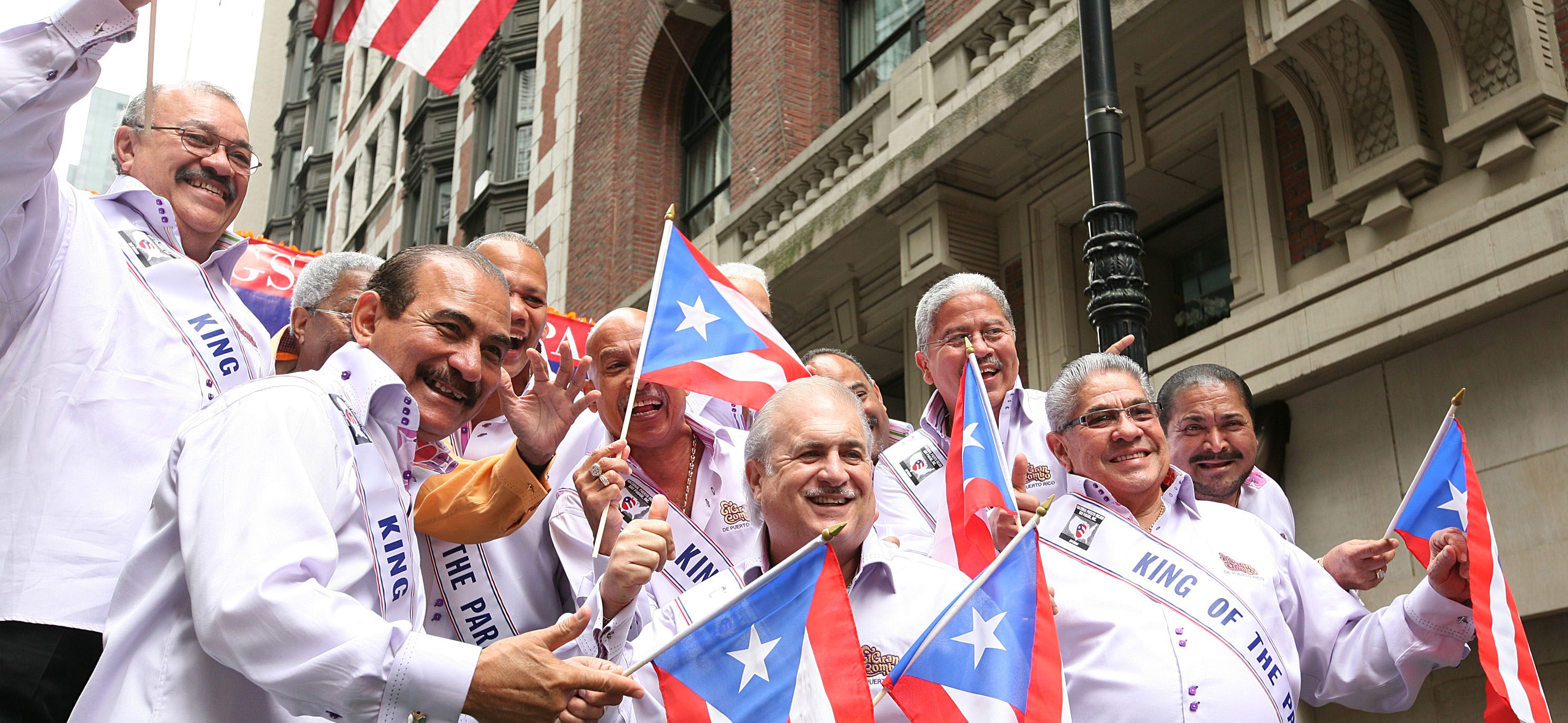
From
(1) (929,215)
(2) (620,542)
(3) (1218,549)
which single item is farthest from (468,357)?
(1) (929,215)

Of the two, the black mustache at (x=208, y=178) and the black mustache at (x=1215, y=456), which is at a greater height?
the black mustache at (x=208, y=178)

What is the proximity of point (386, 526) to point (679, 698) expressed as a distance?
2.70 ft

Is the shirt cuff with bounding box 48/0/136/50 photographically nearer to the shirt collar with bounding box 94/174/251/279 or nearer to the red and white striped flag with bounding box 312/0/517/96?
the shirt collar with bounding box 94/174/251/279

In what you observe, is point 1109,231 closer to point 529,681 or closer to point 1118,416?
point 1118,416

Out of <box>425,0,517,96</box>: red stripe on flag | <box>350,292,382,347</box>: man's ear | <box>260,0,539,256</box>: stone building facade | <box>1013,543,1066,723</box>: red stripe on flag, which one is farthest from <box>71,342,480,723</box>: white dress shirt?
<box>260,0,539,256</box>: stone building facade

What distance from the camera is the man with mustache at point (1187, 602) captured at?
149 inches

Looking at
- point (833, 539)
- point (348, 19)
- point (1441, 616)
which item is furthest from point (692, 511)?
point (348, 19)

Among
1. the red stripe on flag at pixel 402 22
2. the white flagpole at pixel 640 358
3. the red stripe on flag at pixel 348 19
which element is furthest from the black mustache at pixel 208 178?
the red stripe on flag at pixel 348 19

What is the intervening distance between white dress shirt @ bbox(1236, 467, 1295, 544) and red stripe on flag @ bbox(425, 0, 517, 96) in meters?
4.40

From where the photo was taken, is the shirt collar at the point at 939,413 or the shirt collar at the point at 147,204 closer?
the shirt collar at the point at 147,204

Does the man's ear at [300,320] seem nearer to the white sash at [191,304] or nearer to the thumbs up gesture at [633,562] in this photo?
the white sash at [191,304]

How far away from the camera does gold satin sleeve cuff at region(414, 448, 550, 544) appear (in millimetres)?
3361

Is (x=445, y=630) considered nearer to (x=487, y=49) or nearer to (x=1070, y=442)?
(x=1070, y=442)

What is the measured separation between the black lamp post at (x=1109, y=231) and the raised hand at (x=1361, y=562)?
1789mm
